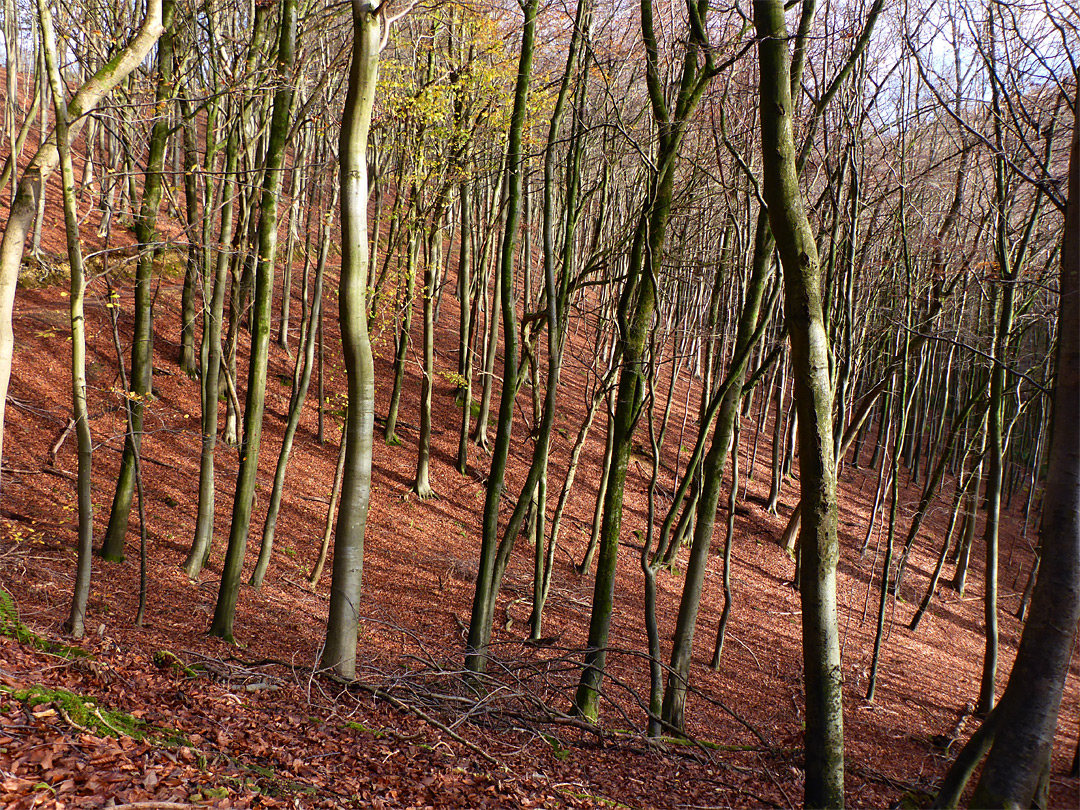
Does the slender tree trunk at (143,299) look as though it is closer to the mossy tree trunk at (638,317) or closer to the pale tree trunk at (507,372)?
the pale tree trunk at (507,372)

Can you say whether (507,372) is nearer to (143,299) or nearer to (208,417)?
(208,417)

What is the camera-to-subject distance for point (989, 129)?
11758 millimetres

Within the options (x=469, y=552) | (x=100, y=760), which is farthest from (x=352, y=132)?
(x=469, y=552)

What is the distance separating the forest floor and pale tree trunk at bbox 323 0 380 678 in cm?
31

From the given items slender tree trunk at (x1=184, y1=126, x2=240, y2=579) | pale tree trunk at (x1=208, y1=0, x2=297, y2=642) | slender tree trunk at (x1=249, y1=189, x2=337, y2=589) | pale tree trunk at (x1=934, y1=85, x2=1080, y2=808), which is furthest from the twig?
slender tree trunk at (x1=184, y1=126, x2=240, y2=579)

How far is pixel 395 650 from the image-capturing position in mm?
8836

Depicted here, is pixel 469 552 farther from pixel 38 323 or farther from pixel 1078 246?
pixel 1078 246

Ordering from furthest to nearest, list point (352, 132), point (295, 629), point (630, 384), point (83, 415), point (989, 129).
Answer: point (989, 129), point (295, 629), point (630, 384), point (83, 415), point (352, 132)

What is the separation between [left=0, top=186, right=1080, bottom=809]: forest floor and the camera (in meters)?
3.75

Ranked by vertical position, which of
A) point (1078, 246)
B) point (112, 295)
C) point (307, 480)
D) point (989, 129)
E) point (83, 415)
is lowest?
point (307, 480)

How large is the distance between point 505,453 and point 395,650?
3.44 metres

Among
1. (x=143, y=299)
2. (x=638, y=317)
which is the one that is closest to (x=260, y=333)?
(x=143, y=299)

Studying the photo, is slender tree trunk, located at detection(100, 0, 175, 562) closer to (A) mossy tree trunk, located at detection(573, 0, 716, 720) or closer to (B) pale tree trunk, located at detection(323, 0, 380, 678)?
(B) pale tree trunk, located at detection(323, 0, 380, 678)

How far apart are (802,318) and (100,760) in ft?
14.3
